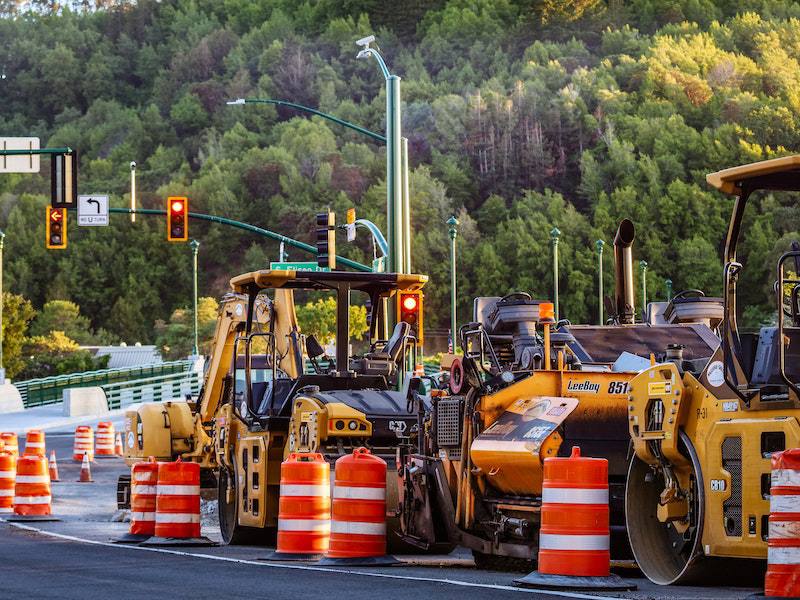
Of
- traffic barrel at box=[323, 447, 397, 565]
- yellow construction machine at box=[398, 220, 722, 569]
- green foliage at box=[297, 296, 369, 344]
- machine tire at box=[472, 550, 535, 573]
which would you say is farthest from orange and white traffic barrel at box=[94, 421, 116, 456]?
green foliage at box=[297, 296, 369, 344]

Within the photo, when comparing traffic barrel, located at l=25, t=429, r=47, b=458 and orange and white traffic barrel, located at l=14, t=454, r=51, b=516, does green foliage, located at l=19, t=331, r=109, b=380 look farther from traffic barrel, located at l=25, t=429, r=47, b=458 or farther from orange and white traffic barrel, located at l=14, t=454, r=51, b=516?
orange and white traffic barrel, located at l=14, t=454, r=51, b=516

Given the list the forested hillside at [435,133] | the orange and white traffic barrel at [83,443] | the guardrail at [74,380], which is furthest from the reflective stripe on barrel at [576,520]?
the forested hillside at [435,133]

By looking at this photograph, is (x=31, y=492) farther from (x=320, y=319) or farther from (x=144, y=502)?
(x=320, y=319)

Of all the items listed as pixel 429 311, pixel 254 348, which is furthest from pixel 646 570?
pixel 429 311

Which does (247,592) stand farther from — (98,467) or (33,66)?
(33,66)

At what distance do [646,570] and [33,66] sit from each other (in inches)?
7107

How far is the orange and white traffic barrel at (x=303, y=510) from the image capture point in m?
15.2

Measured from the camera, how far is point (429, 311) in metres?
113

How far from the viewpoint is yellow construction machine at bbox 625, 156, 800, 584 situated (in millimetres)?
11508

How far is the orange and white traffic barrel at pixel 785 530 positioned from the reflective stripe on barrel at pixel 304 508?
534cm

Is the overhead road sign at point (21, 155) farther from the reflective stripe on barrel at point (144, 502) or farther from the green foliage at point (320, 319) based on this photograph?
the green foliage at point (320, 319)

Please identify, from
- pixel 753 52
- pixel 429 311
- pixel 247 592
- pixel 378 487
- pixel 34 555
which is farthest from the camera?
pixel 753 52

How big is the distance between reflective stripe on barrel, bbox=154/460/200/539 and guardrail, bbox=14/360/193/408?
5120 cm

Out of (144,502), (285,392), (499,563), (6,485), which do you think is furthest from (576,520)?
(6,485)
